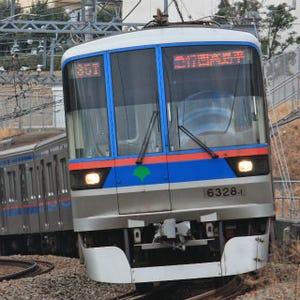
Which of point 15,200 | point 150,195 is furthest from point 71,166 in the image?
point 15,200

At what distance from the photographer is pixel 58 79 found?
122 feet

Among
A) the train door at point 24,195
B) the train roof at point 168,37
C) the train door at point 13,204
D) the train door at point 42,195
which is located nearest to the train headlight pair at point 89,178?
the train roof at point 168,37

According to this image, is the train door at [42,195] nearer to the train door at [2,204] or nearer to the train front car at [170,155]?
the train door at [2,204]

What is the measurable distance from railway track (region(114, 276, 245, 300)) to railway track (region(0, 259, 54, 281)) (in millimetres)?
4766

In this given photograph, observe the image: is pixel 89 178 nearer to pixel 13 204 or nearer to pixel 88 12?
pixel 13 204

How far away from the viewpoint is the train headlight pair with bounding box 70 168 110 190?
10172 mm

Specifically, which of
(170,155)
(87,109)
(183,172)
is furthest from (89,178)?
(183,172)

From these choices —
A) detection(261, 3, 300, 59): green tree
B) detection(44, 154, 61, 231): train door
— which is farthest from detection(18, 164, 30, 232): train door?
detection(261, 3, 300, 59): green tree

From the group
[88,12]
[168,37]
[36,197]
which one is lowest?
[36,197]

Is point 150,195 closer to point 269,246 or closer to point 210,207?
point 210,207

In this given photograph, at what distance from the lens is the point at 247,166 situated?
1005cm

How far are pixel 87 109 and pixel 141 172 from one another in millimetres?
1043

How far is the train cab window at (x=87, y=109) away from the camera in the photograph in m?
10.3

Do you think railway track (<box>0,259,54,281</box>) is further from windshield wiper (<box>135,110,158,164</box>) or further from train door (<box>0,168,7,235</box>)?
windshield wiper (<box>135,110,158,164</box>)
